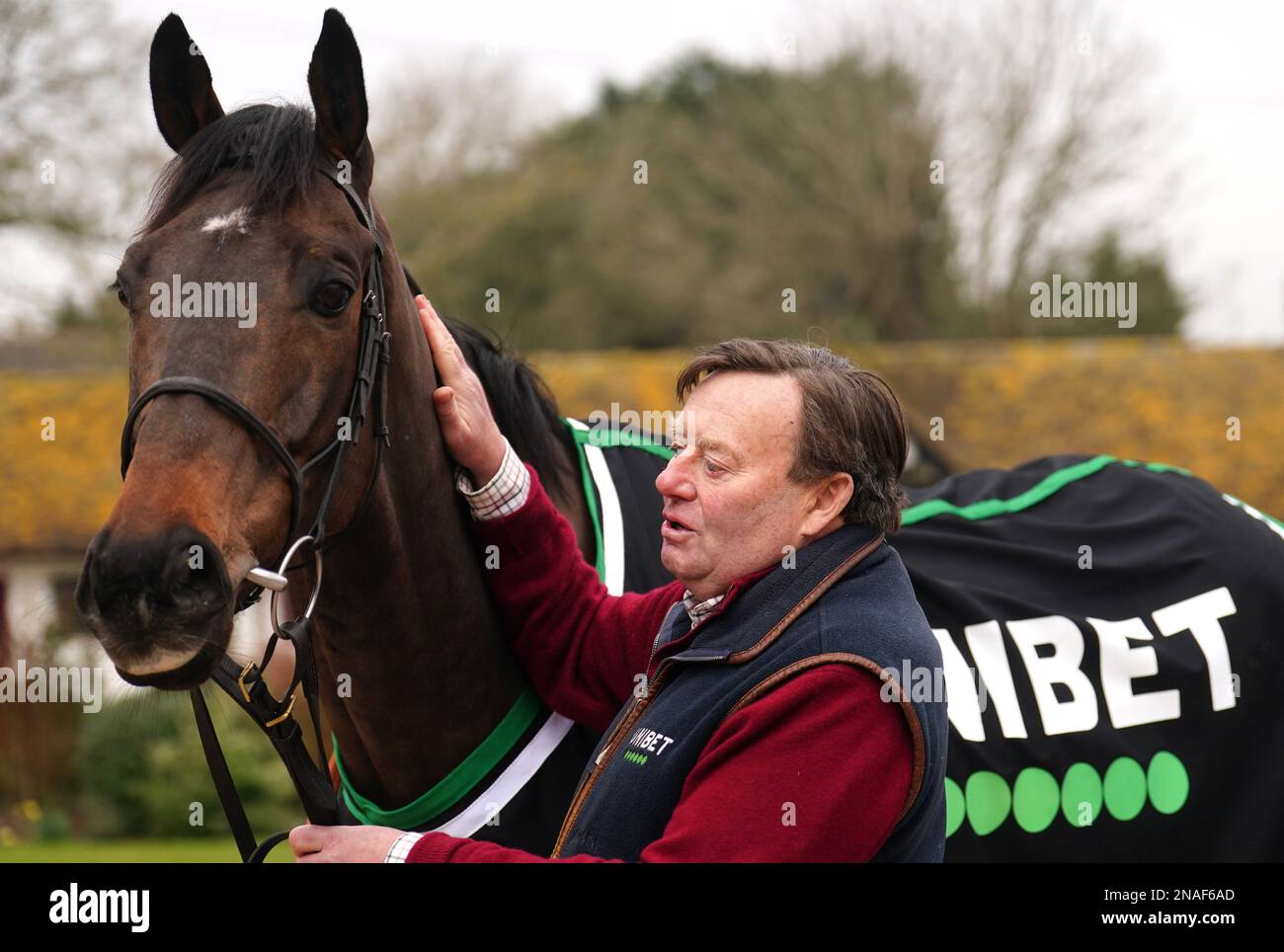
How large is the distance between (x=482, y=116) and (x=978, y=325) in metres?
10.7

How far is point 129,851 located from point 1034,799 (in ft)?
33.1

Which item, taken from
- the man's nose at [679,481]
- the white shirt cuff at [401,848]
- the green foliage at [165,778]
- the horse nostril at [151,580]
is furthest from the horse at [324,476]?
the green foliage at [165,778]

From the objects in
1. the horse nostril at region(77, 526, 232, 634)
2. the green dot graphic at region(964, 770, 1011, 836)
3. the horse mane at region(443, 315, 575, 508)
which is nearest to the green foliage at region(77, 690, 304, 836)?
the horse mane at region(443, 315, 575, 508)

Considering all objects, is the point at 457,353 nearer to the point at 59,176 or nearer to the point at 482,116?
the point at 59,176

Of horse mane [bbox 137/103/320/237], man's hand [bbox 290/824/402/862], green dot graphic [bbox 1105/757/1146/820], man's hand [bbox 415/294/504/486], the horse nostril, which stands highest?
horse mane [bbox 137/103/320/237]

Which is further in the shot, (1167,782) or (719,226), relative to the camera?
(719,226)

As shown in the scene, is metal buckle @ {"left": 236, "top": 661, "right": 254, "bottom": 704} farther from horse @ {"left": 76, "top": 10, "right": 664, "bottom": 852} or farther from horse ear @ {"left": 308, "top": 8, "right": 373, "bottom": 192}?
horse ear @ {"left": 308, "top": 8, "right": 373, "bottom": 192}

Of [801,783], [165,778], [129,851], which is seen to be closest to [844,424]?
[801,783]

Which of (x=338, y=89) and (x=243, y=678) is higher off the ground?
(x=338, y=89)

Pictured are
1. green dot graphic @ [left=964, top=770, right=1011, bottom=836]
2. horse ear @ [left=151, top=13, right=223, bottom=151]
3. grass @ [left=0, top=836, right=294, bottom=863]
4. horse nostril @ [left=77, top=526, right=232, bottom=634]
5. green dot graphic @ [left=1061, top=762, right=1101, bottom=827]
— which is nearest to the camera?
horse nostril @ [left=77, top=526, right=232, bottom=634]

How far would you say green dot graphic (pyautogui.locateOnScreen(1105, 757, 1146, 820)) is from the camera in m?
3.17

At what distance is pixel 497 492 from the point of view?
2.64 metres

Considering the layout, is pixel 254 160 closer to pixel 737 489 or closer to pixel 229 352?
pixel 229 352

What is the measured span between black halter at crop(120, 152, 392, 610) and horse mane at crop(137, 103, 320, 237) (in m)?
0.04
